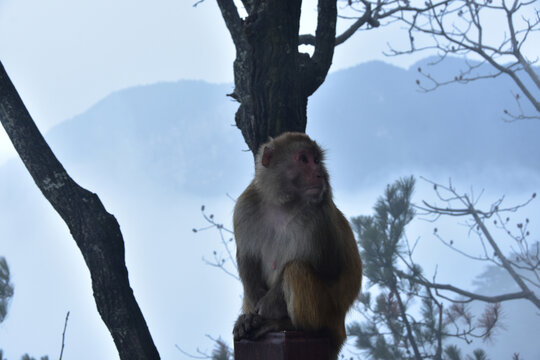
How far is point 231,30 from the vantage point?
376 cm

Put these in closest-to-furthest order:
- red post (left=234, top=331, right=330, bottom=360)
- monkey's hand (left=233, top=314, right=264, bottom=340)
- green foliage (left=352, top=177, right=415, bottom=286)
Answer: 1. red post (left=234, top=331, right=330, bottom=360)
2. monkey's hand (left=233, top=314, right=264, bottom=340)
3. green foliage (left=352, top=177, right=415, bottom=286)

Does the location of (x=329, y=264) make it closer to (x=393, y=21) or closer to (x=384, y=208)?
(x=393, y=21)

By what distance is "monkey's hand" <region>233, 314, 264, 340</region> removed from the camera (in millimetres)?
2238

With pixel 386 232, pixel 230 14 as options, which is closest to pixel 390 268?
pixel 386 232

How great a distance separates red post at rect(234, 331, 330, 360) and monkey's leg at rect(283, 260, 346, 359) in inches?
2.8

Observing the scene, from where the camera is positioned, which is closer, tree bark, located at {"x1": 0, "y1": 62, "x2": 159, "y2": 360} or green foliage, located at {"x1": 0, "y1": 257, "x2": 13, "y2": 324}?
tree bark, located at {"x1": 0, "y1": 62, "x2": 159, "y2": 360}

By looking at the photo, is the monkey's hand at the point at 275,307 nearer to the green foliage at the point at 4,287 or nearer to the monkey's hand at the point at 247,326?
the monkey's hand at the point at 247,326

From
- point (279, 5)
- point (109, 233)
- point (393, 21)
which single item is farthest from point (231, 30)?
point (393, 21)

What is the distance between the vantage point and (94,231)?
2.80 metres

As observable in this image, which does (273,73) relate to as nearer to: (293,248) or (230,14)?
(230,14)

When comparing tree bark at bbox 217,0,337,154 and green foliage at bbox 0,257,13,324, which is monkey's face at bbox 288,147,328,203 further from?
green foliage at bbox 0,257,13,324

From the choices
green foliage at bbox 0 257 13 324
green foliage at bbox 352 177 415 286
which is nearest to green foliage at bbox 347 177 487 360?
green foliage at bbox 352 177 415 286

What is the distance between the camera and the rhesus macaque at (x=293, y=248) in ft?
7.48

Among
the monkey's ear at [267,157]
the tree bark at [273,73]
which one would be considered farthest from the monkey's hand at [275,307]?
the tree bark at [273,73]
